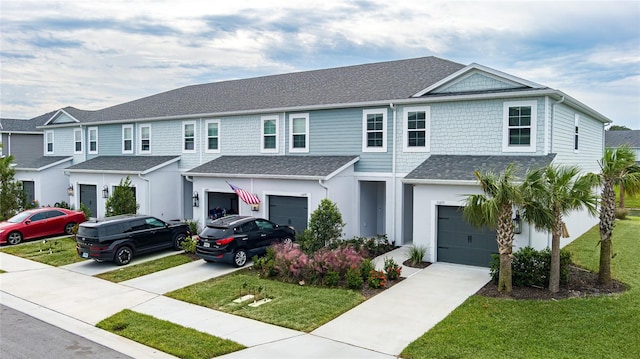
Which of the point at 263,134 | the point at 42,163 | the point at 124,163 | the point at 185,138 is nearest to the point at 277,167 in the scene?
the point at 263,134

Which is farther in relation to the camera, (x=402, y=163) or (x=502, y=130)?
(x=402, y=163)

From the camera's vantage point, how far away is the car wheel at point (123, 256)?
16.2 metres

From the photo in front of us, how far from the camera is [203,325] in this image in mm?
10281

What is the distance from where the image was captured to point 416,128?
58.2 feet

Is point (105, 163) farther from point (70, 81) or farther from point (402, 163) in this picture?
point (402, 163)

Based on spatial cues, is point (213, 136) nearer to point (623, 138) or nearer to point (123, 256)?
point (123, 256)

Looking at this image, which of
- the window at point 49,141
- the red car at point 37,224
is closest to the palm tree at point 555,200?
the red car at point 37,224

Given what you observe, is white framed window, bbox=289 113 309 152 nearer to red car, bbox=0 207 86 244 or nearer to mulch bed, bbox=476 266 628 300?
mulch bed, bbox=476 266 628 300

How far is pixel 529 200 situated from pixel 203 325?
824 centimetres

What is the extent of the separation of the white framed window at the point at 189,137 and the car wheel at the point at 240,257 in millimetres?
10530

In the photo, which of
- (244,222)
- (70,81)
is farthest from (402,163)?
(70,81)

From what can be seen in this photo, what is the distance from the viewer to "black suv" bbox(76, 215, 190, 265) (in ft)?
52.2

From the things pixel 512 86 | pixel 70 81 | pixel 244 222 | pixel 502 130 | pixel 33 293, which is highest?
pixel 70 81

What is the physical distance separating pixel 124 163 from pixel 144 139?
80.2 inches
